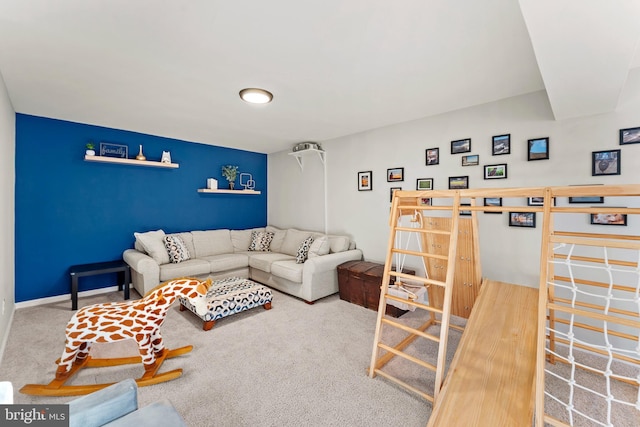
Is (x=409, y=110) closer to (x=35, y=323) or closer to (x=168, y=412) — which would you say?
(x=168, y=412)

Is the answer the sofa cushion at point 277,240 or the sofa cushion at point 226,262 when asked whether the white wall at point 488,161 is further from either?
the sofa cushion at point 226,262

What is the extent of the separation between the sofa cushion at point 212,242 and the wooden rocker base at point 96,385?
2.24 m

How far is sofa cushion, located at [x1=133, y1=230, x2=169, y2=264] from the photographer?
146 inches

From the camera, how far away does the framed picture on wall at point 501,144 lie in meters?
2.74

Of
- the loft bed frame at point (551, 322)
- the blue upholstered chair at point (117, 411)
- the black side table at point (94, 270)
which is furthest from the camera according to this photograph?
the black side table at point (94, 270)

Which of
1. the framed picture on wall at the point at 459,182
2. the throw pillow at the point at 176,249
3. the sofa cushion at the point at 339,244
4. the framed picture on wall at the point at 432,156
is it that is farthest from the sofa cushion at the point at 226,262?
the framed picture on wall at the point at 459,182

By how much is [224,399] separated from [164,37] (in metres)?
2.42

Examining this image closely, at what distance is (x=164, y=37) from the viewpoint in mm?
1787

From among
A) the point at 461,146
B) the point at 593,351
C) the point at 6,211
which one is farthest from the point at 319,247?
the point at 6,211

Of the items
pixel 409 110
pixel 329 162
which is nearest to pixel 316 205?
pixel 329 162

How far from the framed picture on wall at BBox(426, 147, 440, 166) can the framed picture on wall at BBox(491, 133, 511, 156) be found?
0.56 metres

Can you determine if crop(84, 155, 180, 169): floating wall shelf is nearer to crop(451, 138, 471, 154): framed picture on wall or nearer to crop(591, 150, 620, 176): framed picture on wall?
crop(451, 138, 471, 154): framed picture on wall

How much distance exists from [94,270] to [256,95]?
291 cm

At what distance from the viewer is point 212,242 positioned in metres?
4.60
